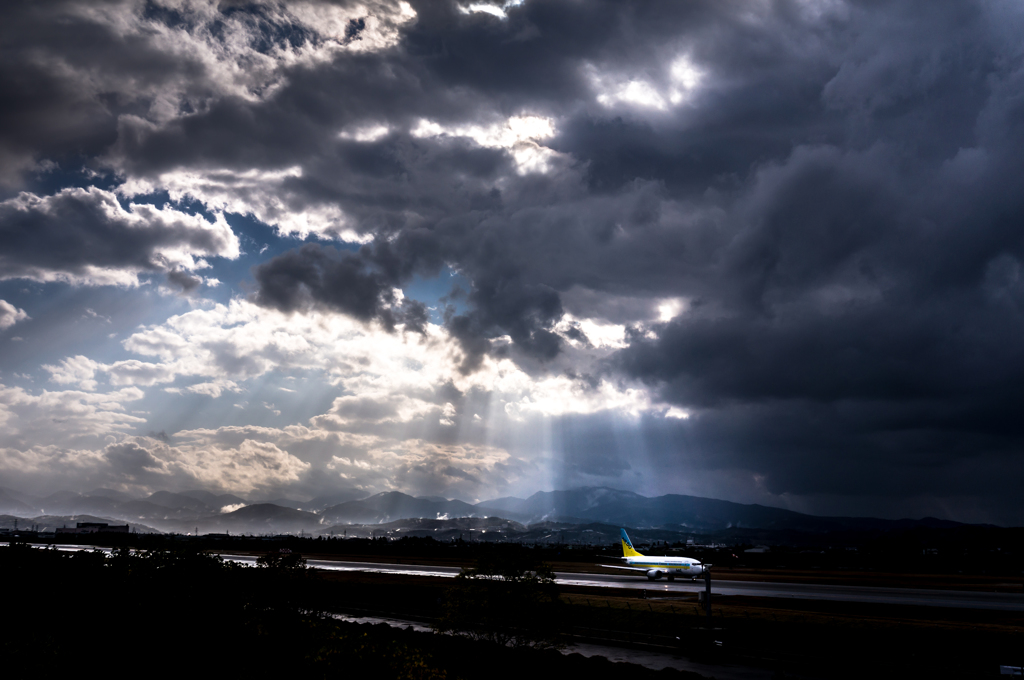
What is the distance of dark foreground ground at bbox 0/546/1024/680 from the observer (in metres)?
27.8

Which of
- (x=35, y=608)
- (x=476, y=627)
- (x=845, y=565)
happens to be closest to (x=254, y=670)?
(x=476, y=627)

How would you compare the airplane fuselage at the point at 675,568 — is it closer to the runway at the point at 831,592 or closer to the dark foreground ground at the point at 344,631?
the runway at the point at 831,592

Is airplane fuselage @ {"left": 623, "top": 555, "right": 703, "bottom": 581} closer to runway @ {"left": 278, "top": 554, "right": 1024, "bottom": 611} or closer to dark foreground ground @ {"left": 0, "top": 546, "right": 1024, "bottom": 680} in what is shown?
runway @ {"left": 278, "top": 554, "right": 1024, "bottom": 611}

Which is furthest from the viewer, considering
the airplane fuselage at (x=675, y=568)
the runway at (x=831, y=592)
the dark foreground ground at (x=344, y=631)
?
the airplane fuselage at (x=675, y=568)

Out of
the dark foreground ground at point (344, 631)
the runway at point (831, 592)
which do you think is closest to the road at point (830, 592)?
the runway at point (831, 592)

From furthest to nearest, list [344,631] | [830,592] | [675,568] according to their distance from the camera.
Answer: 1. [675,568]
2. [830,592]
3. [344,631]

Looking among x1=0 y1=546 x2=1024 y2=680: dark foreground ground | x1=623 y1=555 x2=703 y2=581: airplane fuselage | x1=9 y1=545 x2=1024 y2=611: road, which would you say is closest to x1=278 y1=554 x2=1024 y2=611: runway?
x1=9 y1=545 x2=1024 y2=611: road

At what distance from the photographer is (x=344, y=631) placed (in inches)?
1038

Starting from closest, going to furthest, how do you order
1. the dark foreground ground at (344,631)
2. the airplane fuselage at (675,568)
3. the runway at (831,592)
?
the dark foreground ground at (344,631) → the runway at (831,592) → the airplane fuselage at (675,568)

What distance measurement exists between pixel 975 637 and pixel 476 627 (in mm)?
52142

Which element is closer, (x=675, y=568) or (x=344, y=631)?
(x=344, y=631)

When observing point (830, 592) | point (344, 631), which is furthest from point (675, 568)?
point (344, 631)

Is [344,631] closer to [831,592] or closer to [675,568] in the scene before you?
[831,592]

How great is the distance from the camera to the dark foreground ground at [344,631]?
27.8m
